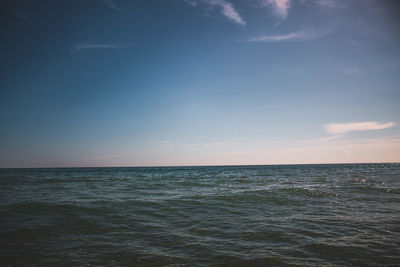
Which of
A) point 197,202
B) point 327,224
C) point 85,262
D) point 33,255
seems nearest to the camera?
point 85,262

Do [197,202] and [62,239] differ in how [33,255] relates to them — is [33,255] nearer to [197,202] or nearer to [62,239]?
[62,239]

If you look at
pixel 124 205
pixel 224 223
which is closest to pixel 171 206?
pixel 124 205

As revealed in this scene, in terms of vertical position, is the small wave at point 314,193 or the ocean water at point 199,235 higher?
the ocean water at point 199,235

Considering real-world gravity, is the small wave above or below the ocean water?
below

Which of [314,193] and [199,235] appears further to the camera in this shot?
[314,193]

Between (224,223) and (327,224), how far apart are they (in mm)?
3661

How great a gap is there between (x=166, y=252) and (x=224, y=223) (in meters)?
2.90

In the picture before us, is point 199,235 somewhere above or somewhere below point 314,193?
above

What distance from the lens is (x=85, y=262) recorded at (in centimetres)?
436

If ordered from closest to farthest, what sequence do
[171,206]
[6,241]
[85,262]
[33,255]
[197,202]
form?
1. [85,262]
2. [33,255]
3. [6,241]
4. [171,206]
5. [197,202]

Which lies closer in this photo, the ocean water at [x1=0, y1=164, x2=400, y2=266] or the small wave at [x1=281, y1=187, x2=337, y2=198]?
the ocean water at [x1=0, y1=164, x2=400, y2=266]

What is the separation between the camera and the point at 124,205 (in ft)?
33.2

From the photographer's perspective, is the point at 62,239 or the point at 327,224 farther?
the point at 327,224

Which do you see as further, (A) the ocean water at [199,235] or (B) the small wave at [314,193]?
(B) the small wave at [314,193]
